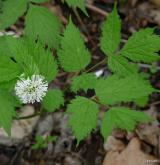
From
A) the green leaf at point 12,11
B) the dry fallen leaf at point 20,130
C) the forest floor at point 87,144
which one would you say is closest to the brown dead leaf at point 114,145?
the forest floor at point 87,144

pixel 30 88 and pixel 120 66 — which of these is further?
pixel 120 66

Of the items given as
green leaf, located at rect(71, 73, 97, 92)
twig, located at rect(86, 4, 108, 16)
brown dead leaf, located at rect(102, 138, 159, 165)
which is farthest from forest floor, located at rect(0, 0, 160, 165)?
green leaf, located at rect(71, 73, 97, 92)

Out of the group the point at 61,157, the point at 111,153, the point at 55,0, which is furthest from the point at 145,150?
the point at 55,0

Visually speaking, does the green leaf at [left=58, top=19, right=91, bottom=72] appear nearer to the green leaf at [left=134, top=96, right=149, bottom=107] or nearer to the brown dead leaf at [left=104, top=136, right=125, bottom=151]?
the green leaf at [left=134, top=96, right=149, bottom=107]

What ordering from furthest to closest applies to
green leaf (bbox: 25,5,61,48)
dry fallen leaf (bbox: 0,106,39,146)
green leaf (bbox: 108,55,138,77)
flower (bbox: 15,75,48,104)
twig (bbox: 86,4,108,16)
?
twig (bbox: 86,4,108,16) → dry fallen leaf (bbox: 0,106,39,146) → green leaf (bbox: 25,5,61,48) → green leaf (bbox: 108,55,138,77) → flower (bbox: 15,75,48,104)

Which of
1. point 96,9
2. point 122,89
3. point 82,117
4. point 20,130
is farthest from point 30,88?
point 96,9

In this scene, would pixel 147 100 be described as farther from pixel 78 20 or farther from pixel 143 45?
pixel 78 20

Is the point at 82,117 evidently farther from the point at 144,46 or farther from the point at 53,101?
the point at 144,46
